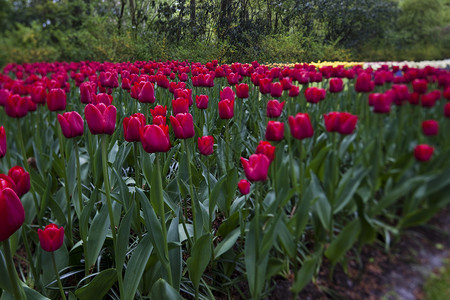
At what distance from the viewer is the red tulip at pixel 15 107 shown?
10.5ft

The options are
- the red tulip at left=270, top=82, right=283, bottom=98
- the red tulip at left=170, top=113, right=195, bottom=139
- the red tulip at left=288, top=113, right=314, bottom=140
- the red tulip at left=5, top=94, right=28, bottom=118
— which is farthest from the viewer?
the red tulip at left=5, top=94, right=28, bottom=118

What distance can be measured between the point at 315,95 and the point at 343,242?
687 mm

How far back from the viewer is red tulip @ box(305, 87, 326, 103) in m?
1.25

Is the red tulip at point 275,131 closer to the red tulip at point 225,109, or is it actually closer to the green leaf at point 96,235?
the red tulip at point 225,109

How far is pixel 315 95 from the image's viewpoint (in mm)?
1291

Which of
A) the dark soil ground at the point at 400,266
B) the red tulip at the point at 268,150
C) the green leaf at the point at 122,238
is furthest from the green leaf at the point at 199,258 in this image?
the dark soil ground at the point at 400,266

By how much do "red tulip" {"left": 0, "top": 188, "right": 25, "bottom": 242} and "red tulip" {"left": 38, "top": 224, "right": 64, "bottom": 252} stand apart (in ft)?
1.95

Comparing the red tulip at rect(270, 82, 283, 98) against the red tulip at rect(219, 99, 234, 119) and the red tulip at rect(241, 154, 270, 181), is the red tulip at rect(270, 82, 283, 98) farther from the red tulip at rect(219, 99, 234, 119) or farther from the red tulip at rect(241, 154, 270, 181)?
the red tulip at rect(241, 154, 270, 181)

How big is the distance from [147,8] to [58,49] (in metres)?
17.5

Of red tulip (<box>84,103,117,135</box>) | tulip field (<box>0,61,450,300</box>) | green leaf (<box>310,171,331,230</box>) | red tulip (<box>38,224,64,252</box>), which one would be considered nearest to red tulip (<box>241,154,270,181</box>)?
tulip field (<box>0,61,450,300</box>)

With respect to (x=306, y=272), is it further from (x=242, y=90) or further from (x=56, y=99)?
(x=56, y=99)

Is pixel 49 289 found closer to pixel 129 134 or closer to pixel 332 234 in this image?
pixel 129 134

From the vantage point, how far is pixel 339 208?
2.47 ft

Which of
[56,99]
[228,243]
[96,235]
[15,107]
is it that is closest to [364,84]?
[228,243]
